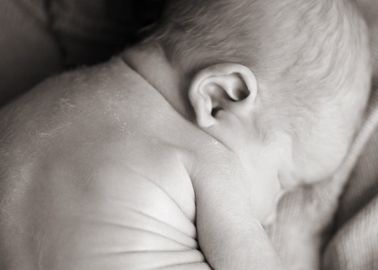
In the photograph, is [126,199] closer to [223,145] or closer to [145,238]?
[145,238]

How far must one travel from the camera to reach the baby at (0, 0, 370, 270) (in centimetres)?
94

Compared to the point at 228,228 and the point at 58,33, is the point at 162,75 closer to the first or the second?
the point at 228,228

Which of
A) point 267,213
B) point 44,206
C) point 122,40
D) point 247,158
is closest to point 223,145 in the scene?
point 247,158

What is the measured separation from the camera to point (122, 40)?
1439mm

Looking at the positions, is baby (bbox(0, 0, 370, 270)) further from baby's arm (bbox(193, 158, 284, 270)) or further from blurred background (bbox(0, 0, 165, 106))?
blurred background (bbox(0, 0, 165, 106))

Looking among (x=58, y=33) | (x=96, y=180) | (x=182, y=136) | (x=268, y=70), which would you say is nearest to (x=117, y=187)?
(x=96, y=180)

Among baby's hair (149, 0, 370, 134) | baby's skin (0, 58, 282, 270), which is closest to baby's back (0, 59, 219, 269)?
baby's skin (0, 58, 282, 270)

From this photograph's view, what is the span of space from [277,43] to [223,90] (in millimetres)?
117

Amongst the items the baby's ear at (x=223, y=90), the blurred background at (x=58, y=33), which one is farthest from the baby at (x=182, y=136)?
the blurred background at (x=58, y=33)

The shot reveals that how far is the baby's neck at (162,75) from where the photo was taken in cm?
104

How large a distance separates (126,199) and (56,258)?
0.14 metres

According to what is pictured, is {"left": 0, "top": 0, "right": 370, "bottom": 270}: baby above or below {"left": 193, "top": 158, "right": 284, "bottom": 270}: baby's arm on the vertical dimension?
above

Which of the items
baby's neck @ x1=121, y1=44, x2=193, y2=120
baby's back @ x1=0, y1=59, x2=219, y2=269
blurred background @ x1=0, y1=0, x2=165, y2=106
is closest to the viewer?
baby's back @ x1=0, y1=59, x2=219, y2=269

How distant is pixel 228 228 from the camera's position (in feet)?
3.23
